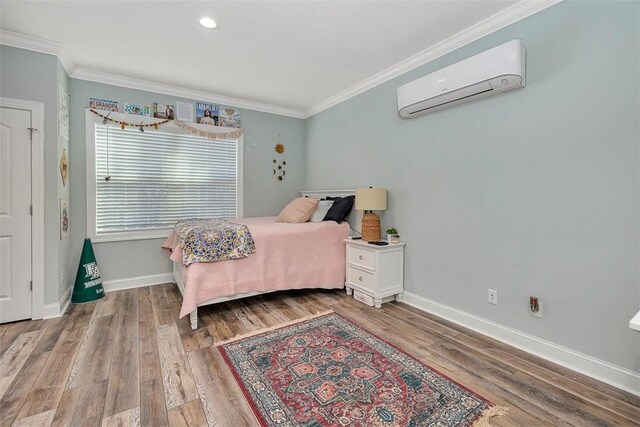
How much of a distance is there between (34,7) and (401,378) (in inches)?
142

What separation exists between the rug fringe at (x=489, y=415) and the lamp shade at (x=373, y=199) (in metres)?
1.87

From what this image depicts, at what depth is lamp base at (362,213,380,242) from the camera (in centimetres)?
309

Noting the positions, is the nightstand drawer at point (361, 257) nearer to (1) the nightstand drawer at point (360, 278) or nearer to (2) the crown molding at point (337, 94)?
(1) the nightstand drawer at point (360, 278)

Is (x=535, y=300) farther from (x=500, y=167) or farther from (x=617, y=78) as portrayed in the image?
(x=617, y=78)

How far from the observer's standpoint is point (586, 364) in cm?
182

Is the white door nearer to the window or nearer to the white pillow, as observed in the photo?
the window

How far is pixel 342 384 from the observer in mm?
1717

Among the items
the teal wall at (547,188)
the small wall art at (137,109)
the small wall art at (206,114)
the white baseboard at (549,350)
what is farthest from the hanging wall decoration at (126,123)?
the white baseboard at (549,350)

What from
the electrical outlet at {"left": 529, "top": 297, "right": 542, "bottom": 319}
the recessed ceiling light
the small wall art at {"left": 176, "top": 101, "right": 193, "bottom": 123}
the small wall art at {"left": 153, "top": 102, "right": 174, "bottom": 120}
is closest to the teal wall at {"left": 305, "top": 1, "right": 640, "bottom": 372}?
the electrical outlet at {"left": 529, "top": 297, "right": 542, "bottom": 319}

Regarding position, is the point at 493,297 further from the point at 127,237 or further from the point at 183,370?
the point at 127,237

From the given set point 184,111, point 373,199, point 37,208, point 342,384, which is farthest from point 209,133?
point 342,384

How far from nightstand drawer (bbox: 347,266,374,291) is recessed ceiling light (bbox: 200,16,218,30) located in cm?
257

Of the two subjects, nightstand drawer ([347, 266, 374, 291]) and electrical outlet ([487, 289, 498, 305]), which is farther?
nightstand drawer ([347, 266, 374, 291])

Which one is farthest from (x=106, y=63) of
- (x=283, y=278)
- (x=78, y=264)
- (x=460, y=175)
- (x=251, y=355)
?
(x=460, y=175)
